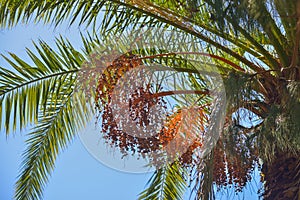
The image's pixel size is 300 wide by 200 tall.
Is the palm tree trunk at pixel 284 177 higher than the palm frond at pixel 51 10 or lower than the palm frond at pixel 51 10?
lower

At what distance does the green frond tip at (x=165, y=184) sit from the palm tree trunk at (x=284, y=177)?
1729mm

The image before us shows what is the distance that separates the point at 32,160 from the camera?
18.0 feet

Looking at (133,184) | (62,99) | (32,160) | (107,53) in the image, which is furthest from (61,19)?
(133,184)

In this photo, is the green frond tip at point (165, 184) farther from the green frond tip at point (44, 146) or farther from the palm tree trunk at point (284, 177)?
the palm tree trunk at point (284, 177)

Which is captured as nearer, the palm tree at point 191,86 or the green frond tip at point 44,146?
the palm tree at point 191,86

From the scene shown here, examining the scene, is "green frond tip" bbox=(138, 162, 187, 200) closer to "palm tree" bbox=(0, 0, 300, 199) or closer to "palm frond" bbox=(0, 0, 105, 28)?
"palm tree" bbox=(0, 0, 300, 199)

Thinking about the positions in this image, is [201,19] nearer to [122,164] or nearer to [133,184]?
[122,164]

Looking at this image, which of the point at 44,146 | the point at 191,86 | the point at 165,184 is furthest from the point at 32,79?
the point at 165,184

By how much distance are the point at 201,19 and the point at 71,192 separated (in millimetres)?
3167

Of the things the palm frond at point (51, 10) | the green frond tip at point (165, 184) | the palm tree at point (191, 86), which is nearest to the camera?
the palm tree at point (191, 86)

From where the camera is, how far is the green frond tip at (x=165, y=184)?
563 cm

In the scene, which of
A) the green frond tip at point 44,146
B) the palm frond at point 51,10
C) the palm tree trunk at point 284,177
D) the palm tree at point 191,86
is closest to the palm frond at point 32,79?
the palm tree at point 191,86

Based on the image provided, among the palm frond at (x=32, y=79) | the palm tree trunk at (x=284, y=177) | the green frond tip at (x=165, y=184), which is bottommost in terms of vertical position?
the palm tree trunk at (x=284, y=177)

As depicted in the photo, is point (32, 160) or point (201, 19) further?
point (32, 160)
